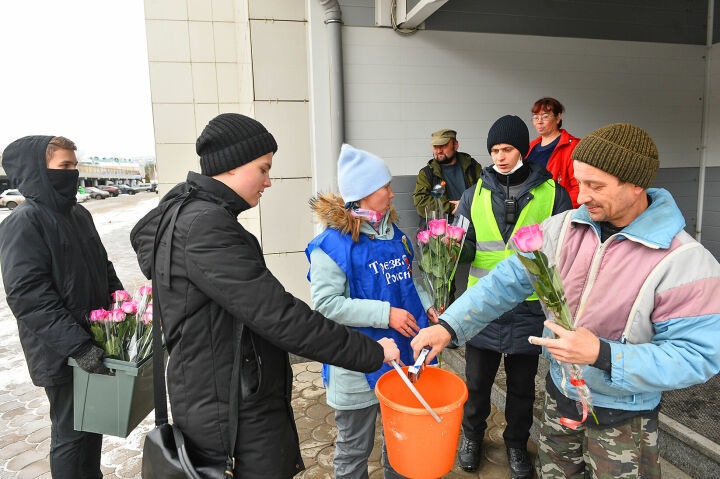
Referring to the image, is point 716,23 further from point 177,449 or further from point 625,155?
point 177,449

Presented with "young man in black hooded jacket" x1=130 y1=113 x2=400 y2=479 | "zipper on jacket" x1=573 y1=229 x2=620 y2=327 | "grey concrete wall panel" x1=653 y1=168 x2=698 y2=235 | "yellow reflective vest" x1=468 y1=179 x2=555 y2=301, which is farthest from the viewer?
"grey concrete wall panel" x1=653 y1=168 x2=698 y2=235

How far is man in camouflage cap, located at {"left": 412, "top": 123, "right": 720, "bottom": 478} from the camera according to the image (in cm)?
128

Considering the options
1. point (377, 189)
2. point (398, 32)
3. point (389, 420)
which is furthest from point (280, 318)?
point (398, 32)

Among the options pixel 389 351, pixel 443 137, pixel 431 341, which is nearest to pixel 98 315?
pixel 389 351

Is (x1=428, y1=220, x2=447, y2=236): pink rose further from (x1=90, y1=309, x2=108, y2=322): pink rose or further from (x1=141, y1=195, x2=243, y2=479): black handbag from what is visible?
(x1=90, y1=309, x2=108, y2=322): pink rose

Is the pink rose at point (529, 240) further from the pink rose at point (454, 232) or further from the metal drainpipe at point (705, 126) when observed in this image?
the metal drainpipe at point (705, 126)

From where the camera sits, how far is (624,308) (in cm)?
143

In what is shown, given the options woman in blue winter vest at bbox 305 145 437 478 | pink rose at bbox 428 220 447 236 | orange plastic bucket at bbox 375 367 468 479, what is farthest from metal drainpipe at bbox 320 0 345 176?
orange plastic bucket at bbox 375 367 468 479

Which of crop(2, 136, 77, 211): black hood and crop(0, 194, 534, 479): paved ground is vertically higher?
crop(2, 136, 77, 211): black hood

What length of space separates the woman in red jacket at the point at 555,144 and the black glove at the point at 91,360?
3.20 meters

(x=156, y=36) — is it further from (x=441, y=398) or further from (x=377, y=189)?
(x=441, y=398)

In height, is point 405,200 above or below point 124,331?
above

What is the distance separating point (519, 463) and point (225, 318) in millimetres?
2104

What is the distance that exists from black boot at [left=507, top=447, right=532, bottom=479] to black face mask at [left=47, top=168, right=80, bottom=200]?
291 cm
